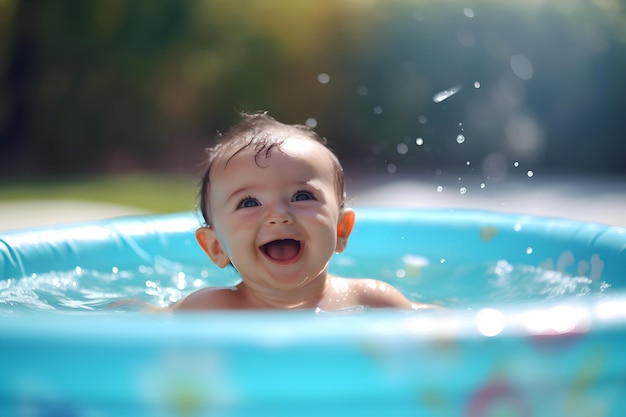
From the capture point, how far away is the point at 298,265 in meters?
2.33

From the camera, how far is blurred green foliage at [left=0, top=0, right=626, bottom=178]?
9.52 meters

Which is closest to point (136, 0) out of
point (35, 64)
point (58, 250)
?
point (35, 64)

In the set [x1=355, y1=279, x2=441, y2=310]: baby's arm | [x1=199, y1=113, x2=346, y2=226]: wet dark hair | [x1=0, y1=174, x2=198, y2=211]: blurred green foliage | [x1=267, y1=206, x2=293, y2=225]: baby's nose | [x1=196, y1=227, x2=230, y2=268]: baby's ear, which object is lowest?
[x1=355, y1=279, x2=441, y2=310]: baby's arm

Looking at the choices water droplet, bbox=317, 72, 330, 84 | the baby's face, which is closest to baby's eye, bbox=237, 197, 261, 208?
the baby's face

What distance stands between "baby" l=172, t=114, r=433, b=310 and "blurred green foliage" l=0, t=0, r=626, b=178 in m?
6.94

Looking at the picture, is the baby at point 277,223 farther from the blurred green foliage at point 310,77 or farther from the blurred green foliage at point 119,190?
the blurred green foliage at point 310,77

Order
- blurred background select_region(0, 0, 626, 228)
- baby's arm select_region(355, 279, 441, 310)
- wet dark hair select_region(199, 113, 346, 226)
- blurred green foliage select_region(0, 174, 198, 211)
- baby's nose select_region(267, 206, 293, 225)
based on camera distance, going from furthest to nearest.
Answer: blurred background select_region(0, 0, 626, 228)
blurred green foliage select_region(0, 174, 198, 211)
baby's arm select_region(355, 279, 441, 310)
wet dark hair select_region(199, 113, 346, 226)
baby's nose select_region(267, 206, 293, 225)

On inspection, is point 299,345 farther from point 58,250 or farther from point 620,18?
Result: point 620,18

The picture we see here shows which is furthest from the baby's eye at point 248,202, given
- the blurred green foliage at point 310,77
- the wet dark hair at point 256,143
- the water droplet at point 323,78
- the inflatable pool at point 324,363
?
the water droplet at point 323,78

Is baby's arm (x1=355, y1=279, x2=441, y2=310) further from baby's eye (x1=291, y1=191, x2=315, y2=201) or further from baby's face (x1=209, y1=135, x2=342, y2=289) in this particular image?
baby's eye (x1=291, y1=191, x2=315, y2=201)

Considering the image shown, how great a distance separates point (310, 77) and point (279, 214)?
756 cm

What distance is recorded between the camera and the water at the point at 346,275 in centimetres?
281

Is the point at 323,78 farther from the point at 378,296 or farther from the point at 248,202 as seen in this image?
the point at 248,202

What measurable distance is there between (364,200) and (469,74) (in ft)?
8.56
